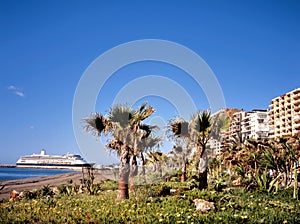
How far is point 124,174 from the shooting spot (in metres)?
13.7

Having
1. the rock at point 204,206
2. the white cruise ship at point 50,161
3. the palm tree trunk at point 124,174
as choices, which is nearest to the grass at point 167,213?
the rock at point 204,206

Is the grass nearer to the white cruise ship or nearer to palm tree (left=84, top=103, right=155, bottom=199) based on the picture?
palm tree (left=84, top=103, right=155, bottom=199)

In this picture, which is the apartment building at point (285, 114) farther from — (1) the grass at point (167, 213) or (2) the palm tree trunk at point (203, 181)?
(1) the grass at point (167, 213)

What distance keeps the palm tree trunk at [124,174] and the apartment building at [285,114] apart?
3584 inches

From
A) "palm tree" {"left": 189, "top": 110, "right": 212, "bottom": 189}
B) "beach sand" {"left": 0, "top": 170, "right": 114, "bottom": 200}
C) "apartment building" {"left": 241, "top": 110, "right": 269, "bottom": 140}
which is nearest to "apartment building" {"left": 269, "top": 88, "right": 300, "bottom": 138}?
"apartment building" {"left": 241, "top": 110, "right": 269, "bottom": 140}

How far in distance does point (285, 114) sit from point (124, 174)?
104412mm

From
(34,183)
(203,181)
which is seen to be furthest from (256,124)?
(203,181)

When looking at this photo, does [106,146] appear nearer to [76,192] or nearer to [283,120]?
[76,192]

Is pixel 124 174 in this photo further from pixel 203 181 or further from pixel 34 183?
pixel 34 183

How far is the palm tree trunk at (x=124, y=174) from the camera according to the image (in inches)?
525

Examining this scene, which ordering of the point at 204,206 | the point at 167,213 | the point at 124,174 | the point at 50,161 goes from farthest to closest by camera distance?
the point at 50,161 → the point at 124,174 → the point at 204,206 → the point at 167,213

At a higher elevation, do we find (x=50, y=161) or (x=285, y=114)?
(x=285, y=114)

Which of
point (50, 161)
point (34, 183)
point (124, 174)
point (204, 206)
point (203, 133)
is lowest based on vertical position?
point (50, 161)

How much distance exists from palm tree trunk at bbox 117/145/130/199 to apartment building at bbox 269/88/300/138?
9103cm
